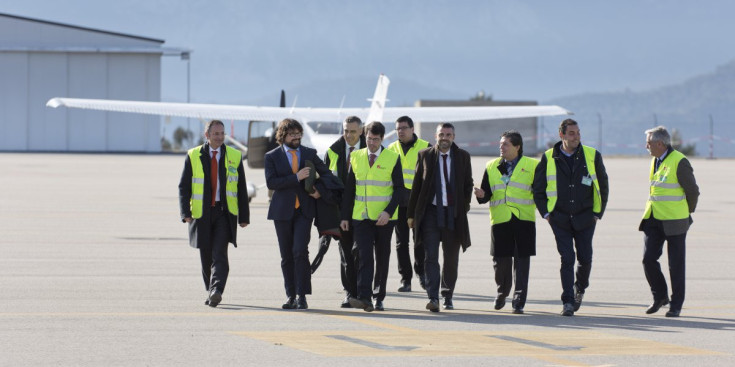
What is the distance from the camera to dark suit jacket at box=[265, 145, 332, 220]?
1111 cm

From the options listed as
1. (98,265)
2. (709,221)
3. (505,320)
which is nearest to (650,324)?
(505,320)

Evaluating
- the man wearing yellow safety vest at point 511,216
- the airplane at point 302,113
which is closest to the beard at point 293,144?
the man wearing yellow safety vest at point 511,216

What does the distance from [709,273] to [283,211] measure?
562cm

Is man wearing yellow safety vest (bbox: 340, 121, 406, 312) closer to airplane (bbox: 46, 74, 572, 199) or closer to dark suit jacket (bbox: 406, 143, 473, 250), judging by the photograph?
dark suit jacket (bbox: 406, 143, 473, 250)

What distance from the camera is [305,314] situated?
35.0 feet

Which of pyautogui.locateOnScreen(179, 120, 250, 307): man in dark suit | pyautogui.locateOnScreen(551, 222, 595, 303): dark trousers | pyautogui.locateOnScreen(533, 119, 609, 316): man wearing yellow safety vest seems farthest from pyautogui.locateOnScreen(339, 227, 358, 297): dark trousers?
pyautogui.locateOnScreen(551, 222, 595, 303): dark trousers

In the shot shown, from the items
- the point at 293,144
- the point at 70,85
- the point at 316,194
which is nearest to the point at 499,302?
the point at 316,194

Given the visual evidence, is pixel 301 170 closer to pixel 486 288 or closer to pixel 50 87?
pixel 486 288

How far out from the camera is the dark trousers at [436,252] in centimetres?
1104

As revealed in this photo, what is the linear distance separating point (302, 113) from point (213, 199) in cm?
1719

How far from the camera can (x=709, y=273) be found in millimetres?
14281

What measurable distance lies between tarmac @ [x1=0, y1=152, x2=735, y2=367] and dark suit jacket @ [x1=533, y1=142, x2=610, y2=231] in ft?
2.69

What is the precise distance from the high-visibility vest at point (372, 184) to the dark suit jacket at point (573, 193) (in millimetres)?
1318

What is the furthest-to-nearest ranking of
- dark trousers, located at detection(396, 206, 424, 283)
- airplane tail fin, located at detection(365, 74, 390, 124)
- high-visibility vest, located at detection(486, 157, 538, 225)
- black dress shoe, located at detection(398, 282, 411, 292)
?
airplane tail fin, located at detection(365, 74, 390, 124)
black dress shoe, located at detection(398, 282, 411, 292)
dark trousers, located at detection(396, 206, 424, 283)
high-visibility vest, located at detection(486, 157, 538, 225)
